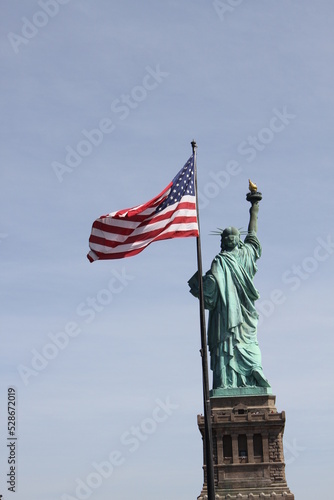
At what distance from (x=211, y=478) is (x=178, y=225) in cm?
611

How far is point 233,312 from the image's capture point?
46.1 m

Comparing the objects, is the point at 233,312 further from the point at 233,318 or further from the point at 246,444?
the point at 246,444

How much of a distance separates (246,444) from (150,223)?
25129mm

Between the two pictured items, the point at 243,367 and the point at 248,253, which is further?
the point at 248,253

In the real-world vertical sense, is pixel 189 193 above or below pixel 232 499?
above

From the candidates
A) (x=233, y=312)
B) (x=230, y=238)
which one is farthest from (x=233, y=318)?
(x=230, y=238)

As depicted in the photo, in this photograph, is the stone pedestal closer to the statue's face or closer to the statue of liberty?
the statue of liberty

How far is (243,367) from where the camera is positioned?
45.0 m

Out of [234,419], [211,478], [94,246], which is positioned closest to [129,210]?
[94,246]

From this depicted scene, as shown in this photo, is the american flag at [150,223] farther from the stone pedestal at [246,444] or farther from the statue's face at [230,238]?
the statue's face at [230,238]

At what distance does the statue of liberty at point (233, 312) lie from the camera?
4497 centimetres

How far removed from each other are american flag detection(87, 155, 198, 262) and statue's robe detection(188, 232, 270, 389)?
24.6 m

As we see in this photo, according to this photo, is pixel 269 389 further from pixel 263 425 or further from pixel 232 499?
pixel 232 499

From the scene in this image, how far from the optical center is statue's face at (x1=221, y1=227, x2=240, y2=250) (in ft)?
158
